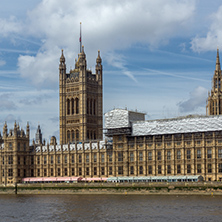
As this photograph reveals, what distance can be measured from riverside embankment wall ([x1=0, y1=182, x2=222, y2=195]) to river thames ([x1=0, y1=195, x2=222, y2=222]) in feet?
29.5

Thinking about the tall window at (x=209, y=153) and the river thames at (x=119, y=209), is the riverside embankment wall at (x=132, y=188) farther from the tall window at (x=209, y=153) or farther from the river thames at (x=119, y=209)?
the tall window at (x=209, y=153)

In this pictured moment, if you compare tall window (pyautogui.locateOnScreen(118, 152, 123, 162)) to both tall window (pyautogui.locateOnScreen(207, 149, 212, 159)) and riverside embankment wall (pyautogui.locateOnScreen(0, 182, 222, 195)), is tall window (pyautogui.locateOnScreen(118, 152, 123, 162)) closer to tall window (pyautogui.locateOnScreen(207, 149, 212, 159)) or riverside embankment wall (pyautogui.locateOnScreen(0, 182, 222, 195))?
riverside embankment wall (pyautogui.locateOnScreen(0, 182, 222, 195))

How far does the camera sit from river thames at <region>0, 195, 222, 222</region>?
115m

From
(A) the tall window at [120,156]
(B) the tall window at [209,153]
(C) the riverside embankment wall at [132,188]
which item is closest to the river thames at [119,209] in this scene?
(C) the riverside embankment wall at [132,188]

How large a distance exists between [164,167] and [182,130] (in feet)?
45.8

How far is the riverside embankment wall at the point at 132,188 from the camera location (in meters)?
163

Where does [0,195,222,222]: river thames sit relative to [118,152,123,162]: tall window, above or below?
below

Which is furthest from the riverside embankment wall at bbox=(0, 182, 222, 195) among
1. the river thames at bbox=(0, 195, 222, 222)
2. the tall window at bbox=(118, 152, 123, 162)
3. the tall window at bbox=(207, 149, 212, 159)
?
the tall window at bbox=(207, 149, 212, 159)

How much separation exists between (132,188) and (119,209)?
47.8m

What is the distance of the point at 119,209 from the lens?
5074 inches

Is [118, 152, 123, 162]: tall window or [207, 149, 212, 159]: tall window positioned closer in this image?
[207, 149, 212, 159]: tall window

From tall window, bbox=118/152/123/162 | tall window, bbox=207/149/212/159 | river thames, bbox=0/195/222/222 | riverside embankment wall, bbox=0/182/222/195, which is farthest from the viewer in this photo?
tall window, bbox=118/152/123/162

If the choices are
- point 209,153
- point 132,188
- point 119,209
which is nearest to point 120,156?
point 132,188

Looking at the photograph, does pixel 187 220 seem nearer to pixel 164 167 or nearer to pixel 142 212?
pixel 142 212
